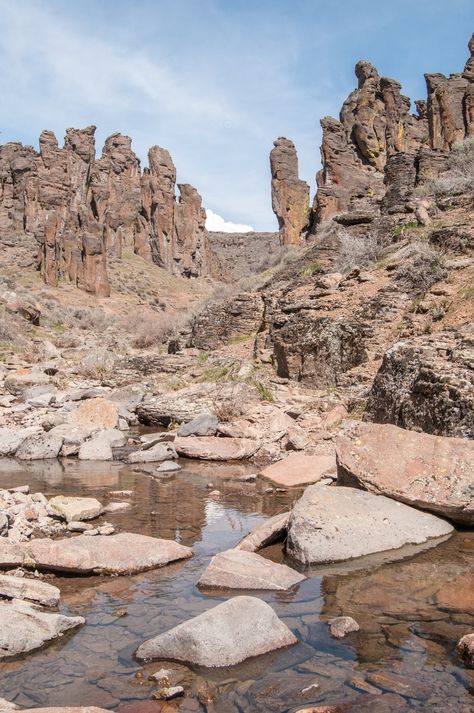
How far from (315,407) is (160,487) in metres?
4.20

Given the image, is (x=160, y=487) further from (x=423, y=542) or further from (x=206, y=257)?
(x=206, y=257)

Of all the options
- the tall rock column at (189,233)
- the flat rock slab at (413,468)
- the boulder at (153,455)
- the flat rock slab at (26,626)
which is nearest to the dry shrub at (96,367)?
the boulder at (153,455)

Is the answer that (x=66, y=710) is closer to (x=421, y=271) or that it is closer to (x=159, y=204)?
(x=421, y=271)

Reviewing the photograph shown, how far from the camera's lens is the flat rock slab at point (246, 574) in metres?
4.46

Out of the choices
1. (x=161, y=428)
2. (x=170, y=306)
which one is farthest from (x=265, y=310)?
(x=170, y=306)

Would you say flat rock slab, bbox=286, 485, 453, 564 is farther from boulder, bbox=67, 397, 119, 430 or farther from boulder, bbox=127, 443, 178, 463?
boulder, bbox=67, 397, 119, 430

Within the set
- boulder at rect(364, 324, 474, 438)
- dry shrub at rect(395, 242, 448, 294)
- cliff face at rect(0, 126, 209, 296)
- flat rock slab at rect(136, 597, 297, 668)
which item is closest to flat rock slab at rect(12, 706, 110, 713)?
flat rock slab at rect(136, 597, 297, 668)

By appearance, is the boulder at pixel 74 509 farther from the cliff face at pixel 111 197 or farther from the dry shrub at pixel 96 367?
the cliff face at pixel 111 197

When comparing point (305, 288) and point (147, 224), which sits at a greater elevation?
point (147, 224)

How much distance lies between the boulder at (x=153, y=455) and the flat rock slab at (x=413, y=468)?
15.0 ft

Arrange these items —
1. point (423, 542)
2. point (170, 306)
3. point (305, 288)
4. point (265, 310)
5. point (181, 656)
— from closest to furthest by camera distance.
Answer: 1. point (181, 656)
2. point (423, 542)
3. point (305, 288)
4. point (265, 310)
5. point (170, 306)

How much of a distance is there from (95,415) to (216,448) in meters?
3.88

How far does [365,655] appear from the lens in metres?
3.36

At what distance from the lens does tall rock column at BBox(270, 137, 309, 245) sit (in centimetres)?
4828
